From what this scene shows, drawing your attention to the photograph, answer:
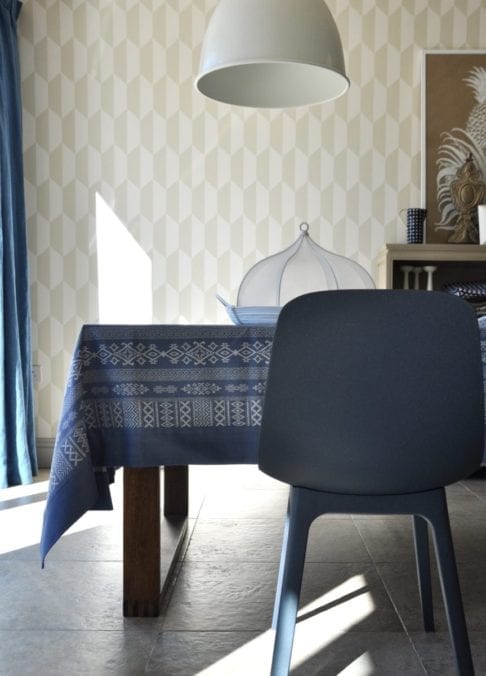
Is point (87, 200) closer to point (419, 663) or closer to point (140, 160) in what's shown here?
point (140, 160)

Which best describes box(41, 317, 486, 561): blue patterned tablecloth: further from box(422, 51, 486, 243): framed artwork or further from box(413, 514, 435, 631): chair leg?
box(422, 51, 486, 243): framed artwork

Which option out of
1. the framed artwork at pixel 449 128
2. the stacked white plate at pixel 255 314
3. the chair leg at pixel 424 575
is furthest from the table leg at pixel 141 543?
the framed artwork at pixel 449 128

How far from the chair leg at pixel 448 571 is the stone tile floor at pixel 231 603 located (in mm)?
201

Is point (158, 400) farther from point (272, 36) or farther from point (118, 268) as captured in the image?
point (118, 268)

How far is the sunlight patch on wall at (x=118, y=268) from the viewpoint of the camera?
12.4ft

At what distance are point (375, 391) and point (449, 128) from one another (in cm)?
289

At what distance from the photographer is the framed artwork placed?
3689 millimetres

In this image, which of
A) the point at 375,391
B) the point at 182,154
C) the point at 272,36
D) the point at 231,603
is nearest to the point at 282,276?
the point at 182,154

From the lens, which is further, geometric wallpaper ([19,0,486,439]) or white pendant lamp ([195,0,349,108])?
geometric wallpaper ([19,0,486,439])

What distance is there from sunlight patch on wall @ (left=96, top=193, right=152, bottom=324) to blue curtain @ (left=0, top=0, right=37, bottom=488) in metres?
0.41

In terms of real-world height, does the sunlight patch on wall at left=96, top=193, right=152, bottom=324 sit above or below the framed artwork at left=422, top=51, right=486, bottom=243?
below

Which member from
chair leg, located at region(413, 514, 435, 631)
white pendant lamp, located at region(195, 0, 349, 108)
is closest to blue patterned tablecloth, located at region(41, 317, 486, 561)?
chair leg, located at region(413, 514, 435, 631)

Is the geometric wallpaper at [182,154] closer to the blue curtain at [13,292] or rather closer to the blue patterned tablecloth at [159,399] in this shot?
the blue curtain at [13,292]

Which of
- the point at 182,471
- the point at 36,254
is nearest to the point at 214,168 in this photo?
the point at 36,254
